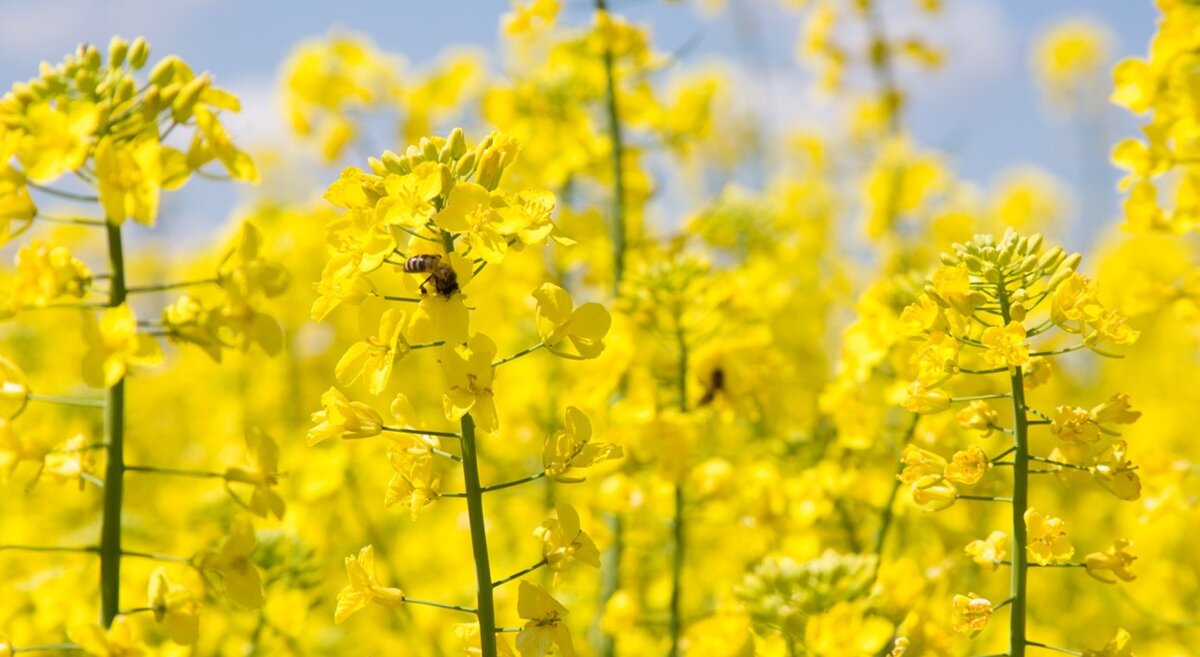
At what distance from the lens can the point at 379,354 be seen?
1896mm

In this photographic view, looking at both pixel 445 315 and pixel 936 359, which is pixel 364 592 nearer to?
pixel 445 315

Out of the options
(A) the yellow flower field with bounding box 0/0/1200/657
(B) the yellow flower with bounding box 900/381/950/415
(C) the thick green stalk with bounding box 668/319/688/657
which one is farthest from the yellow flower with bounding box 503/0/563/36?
(B) the yellow flower with bounding box 900/381/950/415

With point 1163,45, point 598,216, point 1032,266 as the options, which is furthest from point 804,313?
point 1032,266

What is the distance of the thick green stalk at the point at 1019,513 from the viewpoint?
6.10ft

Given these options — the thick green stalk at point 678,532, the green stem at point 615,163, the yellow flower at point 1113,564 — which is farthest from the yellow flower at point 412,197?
the green stem at point 615,163

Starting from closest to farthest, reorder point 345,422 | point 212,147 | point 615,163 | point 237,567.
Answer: point 345,422 < point 237,567 < point 212,147 < point 615,163

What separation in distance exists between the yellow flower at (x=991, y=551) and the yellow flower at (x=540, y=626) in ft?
2.25

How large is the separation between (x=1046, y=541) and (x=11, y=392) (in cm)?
172

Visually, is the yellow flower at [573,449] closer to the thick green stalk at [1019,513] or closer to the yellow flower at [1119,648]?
the thick green stalk at [1019,513]

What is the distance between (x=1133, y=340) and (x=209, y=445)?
5576 mm

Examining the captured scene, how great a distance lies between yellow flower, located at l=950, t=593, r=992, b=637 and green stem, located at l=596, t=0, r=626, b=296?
209 centimetres

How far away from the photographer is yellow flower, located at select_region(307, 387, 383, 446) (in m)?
1.89

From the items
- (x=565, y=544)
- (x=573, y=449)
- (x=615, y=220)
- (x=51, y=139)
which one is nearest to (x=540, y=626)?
(x=565, y=544)

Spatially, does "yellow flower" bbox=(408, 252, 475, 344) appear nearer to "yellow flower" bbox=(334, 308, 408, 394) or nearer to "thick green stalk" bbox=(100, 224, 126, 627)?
"yellow flower" bbox=(334, 308, 408, 394)
